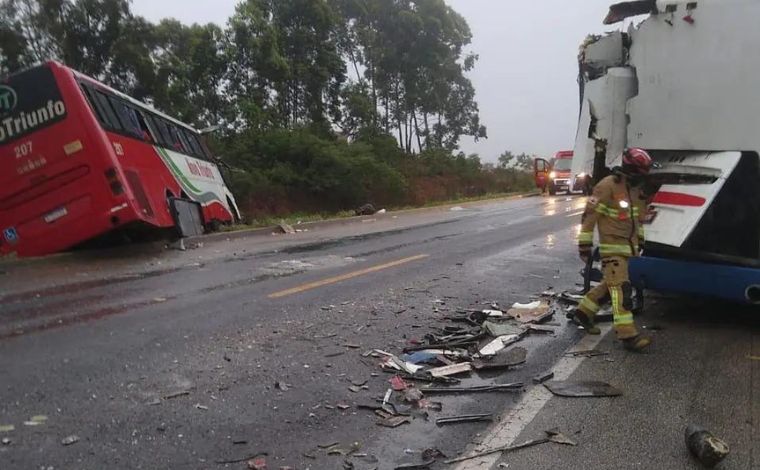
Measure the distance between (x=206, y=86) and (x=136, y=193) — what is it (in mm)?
14454

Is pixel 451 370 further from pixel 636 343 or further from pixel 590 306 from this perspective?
pixel 590 306

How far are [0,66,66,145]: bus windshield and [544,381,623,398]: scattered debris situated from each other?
9685 mm

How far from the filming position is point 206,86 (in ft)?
81.1

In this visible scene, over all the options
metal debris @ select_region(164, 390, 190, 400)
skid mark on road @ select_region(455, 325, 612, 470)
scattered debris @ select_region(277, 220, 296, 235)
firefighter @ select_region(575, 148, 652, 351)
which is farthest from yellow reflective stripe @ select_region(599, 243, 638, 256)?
scattered debris @ select_region(277, 220, 296, 235)

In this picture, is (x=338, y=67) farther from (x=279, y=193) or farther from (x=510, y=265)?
(x=510, y=265)

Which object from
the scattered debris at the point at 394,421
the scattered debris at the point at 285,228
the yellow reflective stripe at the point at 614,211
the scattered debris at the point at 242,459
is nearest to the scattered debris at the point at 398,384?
the scattered debris at the point at 394,421

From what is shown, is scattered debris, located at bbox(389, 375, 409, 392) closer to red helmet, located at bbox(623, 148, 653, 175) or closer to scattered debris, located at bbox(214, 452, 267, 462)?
scattered debris, located at bbox(214, 452, 267, 462)

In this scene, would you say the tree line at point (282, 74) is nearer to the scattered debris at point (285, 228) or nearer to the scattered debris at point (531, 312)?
the scattered debris at point (285, 228)

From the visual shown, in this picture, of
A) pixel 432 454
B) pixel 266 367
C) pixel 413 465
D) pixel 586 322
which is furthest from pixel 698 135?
pixel 266 367

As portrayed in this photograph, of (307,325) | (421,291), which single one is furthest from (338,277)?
(307,325)

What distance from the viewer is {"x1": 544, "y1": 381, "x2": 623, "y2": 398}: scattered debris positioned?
4.19 m

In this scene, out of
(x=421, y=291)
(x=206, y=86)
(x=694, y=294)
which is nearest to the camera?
(x=694, y=294)

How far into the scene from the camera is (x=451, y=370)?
15.4 ft

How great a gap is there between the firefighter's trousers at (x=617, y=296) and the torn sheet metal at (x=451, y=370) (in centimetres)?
136
